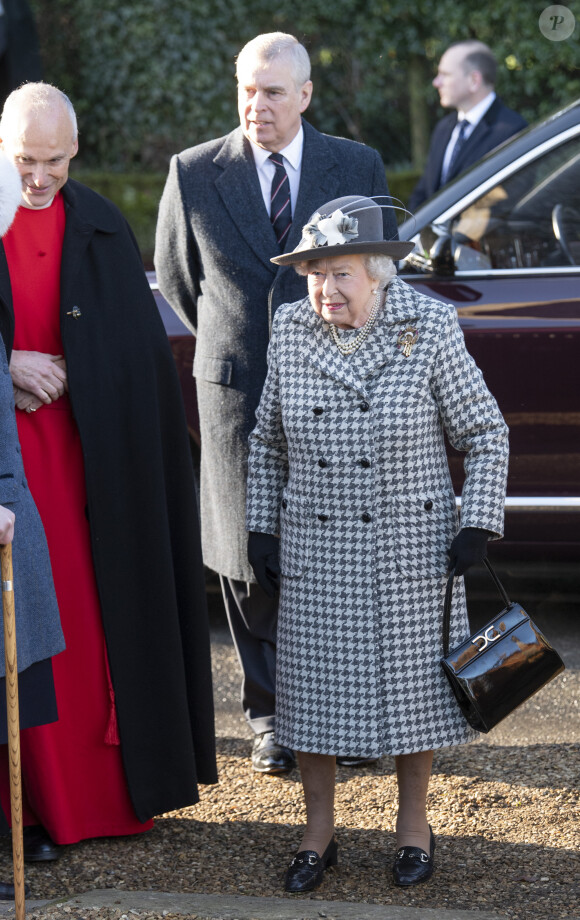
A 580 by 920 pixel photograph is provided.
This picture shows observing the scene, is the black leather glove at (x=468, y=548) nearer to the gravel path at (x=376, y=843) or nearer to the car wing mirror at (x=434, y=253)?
the gravel path at (x=376, y=843)

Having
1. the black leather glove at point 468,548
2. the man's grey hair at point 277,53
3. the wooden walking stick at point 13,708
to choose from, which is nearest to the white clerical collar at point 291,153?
the man's grey hair at point 277,53

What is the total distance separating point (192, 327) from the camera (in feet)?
14.7

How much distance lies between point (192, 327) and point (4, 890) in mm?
1952

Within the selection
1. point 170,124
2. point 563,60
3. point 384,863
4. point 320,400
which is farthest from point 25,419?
point 170,124

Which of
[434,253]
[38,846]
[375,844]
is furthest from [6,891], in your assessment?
[434,253]

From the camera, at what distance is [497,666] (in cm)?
321

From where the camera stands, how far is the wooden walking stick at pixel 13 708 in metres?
2.87

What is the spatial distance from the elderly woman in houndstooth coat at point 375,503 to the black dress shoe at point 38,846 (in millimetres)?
667

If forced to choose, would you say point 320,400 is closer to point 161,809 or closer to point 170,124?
point 161,809

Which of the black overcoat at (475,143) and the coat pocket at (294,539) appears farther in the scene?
the black overcoat at (475,143)

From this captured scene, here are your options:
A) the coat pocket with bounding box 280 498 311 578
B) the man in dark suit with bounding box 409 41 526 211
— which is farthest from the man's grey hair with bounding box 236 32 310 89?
the man in dark suit with bounding box 409 41 526 211

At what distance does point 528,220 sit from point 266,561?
2530mm

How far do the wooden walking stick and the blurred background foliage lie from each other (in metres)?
9.78

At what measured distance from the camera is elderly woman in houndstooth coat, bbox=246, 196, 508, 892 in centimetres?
323
